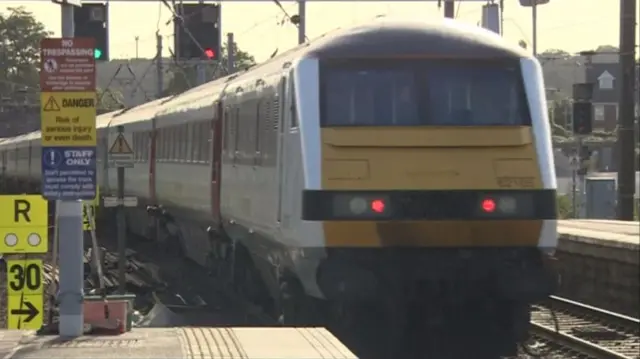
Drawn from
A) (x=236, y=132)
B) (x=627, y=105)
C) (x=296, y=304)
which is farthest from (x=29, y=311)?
(x=627, y=105)

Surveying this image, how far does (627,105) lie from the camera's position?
21203mm

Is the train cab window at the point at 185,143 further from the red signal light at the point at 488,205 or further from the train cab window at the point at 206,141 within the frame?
the red signal light at the point at 488,205

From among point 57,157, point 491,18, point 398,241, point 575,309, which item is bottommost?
point 575,309

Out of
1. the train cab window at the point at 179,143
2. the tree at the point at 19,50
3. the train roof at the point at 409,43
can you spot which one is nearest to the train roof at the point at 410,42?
the train roof at the point at 409,43

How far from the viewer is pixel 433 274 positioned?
991 cm

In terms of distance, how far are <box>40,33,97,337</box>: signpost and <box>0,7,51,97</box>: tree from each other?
3.98 metres

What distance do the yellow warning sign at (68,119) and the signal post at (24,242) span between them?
6.53ft

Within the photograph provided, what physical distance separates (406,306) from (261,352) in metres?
3.03

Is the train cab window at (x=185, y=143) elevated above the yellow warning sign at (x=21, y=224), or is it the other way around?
the train cab window at (x=185, y=143)

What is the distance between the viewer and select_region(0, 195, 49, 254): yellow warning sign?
33.7ft

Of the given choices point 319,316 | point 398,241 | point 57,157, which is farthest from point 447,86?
point 57,157

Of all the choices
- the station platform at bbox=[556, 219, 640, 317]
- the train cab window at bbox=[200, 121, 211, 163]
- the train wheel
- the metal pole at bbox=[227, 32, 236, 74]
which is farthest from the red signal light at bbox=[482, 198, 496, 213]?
the metal pole at bbox=[227, 32, 236, 74]

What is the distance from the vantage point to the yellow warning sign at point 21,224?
10.3 meters

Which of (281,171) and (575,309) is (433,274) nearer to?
(281,171)
